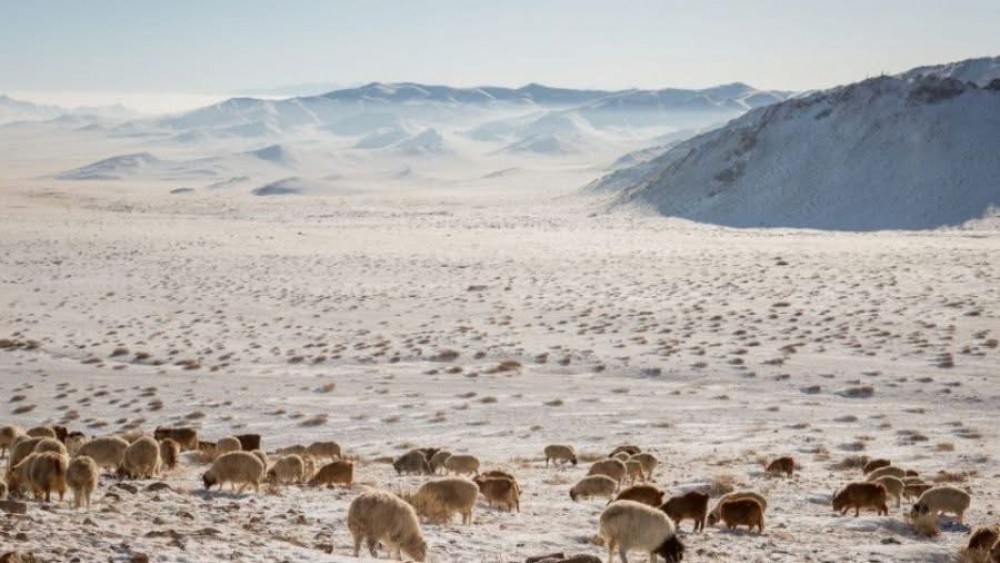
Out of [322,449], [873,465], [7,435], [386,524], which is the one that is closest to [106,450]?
[7,435]

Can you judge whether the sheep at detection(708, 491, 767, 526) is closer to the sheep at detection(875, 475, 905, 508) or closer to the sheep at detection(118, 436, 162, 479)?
the sheep at detection(875, 475, 905, 508)

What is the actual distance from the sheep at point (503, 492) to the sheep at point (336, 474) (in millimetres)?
2000

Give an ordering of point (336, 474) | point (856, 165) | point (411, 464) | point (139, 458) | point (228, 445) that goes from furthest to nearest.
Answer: point (856, 165), point (228, 445), point (411, 464), point (336, 474), point (139, 458)

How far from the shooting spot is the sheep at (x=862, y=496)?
1120cm

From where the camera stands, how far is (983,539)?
30.2ft

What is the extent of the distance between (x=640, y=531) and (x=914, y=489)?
4897 millimetres

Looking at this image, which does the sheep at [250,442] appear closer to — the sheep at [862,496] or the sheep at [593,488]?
the sheep at [593,488]

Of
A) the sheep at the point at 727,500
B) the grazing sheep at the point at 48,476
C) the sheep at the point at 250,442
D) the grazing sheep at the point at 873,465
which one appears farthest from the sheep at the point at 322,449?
the grazing sheep at the point at 873,465

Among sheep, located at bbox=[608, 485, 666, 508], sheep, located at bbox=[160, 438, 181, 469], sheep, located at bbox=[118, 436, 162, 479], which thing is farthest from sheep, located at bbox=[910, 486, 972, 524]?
sheep, located at bbox=[160, 438, 181, 469]

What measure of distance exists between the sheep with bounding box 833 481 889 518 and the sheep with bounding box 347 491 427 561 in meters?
5.10

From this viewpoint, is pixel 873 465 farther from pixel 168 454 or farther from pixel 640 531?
pixel 168 454

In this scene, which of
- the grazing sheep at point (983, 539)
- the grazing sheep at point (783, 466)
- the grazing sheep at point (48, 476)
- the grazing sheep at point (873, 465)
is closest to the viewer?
the grazing sheep at point (983, 539)

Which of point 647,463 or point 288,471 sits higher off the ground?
point 288,471

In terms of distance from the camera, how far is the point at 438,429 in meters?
18.2
